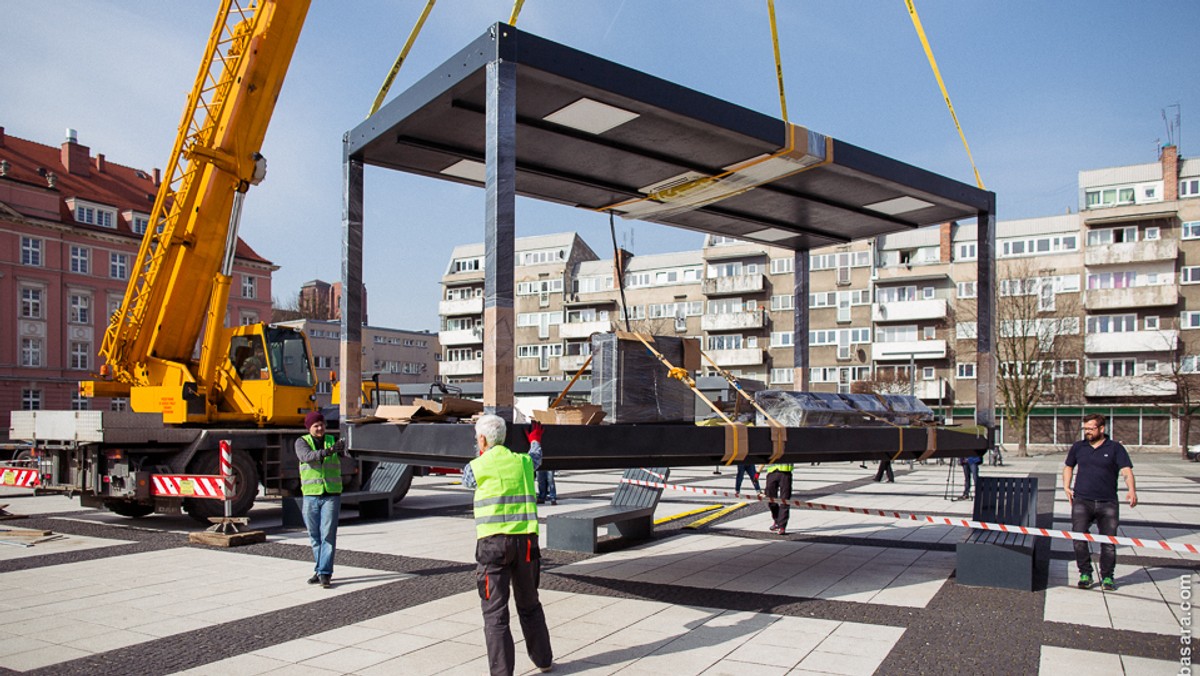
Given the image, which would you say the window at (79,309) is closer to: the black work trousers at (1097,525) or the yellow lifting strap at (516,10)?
the yellow lifting strap at (516,10)

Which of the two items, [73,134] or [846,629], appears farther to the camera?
[73,134]

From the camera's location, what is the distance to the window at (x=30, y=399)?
155 feet

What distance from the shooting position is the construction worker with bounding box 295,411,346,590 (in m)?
8.80

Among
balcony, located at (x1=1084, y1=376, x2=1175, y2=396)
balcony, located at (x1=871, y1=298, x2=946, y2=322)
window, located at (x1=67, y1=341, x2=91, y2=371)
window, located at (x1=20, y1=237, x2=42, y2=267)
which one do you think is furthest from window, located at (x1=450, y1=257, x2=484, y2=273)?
balcony, located at (x1=1084, y1=376, x2=1175, y2=396)

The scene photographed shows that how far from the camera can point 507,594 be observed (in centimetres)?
555

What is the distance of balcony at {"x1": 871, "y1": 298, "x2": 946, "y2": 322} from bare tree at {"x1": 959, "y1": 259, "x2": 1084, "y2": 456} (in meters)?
1.59

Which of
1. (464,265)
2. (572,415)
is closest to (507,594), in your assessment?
(572,415)

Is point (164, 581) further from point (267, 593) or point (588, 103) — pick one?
point (588, 103)

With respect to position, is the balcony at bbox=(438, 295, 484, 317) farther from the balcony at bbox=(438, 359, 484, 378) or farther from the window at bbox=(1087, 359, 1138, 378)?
the window at bbox=(1087, 359, 1138, 378)

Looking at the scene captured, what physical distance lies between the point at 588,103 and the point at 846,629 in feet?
16.1

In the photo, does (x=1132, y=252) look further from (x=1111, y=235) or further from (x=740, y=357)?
(x=740, y=357)

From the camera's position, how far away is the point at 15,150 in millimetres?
52469

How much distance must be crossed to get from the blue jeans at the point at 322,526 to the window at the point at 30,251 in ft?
164

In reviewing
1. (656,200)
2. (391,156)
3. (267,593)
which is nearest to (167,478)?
(267,593)
